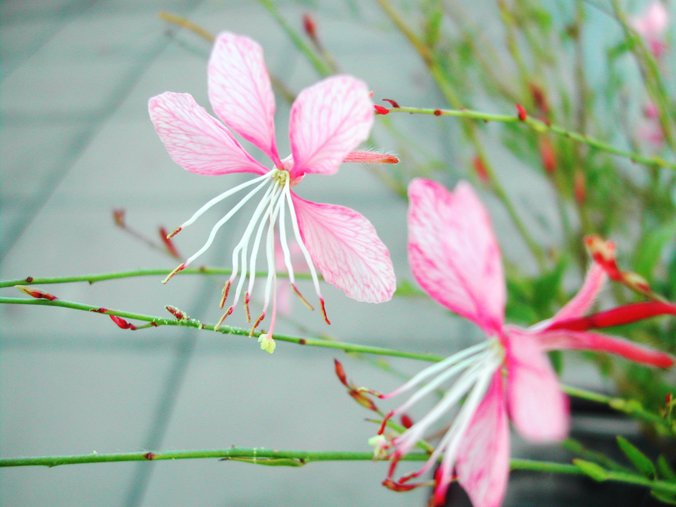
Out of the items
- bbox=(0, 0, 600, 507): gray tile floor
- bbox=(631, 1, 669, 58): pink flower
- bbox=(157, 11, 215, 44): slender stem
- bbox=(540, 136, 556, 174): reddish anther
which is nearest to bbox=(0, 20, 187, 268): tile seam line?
bbox=(0, 0, 600, 507): gray tile floor

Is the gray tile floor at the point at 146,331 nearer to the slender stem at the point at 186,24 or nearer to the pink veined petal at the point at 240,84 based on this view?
the slender stem at the point at 186,24

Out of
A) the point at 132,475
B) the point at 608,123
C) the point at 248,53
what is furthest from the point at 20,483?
the point at 608,123

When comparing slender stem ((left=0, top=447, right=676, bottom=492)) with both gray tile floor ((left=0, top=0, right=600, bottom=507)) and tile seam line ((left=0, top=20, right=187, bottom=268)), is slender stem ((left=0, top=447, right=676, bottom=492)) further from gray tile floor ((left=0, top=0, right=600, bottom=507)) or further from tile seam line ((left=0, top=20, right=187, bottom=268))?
tile seam line ((left=0, top=20, right=187, bottom=268))

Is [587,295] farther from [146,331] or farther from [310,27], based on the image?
[146,331]

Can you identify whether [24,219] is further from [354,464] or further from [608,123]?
[608,123]

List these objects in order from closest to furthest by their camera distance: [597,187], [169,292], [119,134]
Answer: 1. [597,187]
2. [169,292]
3. [119,134]

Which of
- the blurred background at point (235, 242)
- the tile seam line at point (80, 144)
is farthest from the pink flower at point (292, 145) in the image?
the tile seam line at point (80, 144)
